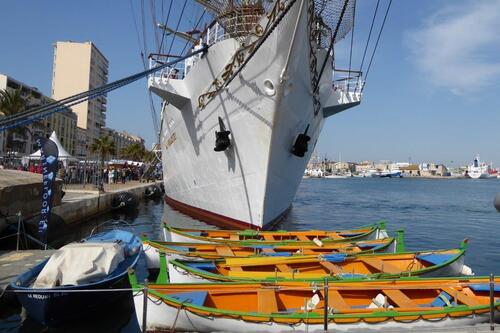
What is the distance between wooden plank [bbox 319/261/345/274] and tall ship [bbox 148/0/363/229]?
5.18m

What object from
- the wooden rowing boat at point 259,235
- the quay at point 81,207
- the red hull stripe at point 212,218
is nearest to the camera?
the wooden rowing boat at point 259,235

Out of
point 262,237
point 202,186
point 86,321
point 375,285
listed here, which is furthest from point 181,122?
point 375,285

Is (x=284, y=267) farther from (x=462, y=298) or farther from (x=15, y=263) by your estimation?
(x=15, y=263)

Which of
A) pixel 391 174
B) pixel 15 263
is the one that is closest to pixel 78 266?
pixel 15 263

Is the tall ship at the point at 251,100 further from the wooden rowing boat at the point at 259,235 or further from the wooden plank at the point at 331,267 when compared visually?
the wooden plank at the point at 331,267

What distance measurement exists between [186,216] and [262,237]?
29.2 ft

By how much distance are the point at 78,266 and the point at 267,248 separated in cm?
527

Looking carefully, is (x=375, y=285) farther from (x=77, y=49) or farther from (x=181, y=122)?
(x=77, y=49)

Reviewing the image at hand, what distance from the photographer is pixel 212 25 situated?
16.3 m

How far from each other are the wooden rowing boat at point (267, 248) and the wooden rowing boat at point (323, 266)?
90 centimetres

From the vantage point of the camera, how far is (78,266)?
23.9ft

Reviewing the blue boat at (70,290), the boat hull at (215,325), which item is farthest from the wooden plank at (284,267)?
the blue boat at (70,290)

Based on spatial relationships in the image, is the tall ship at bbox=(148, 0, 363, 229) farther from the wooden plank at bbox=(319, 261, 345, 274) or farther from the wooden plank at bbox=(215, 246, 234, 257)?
the wooden plank at bbox=(319, 261, 345, 274)

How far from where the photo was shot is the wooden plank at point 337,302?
6316mm
